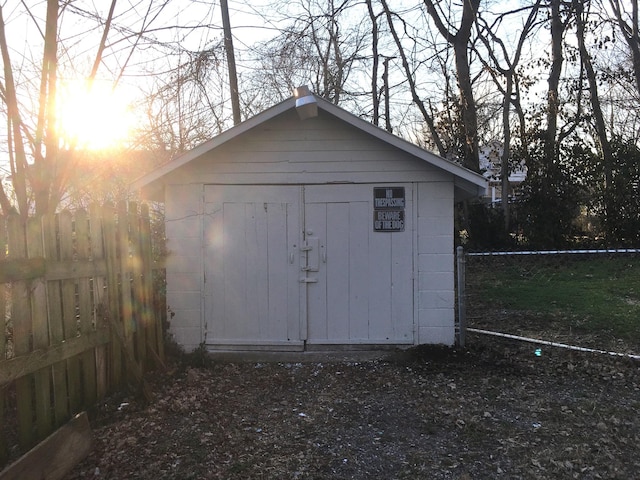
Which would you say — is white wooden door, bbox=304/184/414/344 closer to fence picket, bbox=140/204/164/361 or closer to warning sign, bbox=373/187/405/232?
warning sign, bbox=373/187/405/232

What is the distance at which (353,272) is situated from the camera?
6.31 m

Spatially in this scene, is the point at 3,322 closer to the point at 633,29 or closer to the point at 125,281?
the point at 125,281

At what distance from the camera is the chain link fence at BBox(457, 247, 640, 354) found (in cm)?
700

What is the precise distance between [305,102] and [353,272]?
2.09 meters

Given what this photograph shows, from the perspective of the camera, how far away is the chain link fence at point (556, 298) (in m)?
7.00

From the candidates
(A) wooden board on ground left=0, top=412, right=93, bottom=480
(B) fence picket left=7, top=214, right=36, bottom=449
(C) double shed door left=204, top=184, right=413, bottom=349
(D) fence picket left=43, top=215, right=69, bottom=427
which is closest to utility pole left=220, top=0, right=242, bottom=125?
(C) double shed door left=204, top=184, right=413, bottom=349

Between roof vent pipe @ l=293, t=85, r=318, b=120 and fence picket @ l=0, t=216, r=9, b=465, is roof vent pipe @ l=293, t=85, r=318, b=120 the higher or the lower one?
the higher one

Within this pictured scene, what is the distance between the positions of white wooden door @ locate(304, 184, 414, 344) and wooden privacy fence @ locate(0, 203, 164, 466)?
1.92 metres

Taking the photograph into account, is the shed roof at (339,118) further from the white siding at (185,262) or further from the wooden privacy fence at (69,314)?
the wooden privacy fence at (69,314)

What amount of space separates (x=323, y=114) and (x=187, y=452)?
3.99 metres

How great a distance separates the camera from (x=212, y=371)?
5977 mm

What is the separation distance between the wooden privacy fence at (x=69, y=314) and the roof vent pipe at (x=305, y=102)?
6.90 feet

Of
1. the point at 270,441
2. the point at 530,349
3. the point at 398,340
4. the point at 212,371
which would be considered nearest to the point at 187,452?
the point at 270,441

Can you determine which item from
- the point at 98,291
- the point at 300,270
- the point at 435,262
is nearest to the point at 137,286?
the point at 98,291
